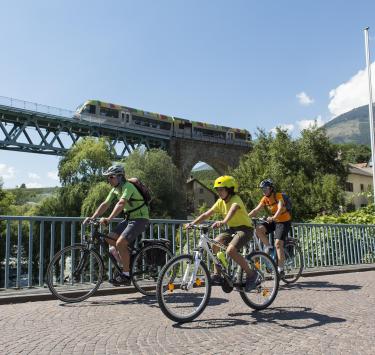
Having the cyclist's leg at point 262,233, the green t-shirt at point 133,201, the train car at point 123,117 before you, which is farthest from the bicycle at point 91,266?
the train car at point 123,117

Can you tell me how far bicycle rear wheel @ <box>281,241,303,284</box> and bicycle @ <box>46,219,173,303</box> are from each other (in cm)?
255

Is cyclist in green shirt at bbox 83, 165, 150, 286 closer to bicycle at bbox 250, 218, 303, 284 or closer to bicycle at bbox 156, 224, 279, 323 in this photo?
bicycle at bbox 156, 224, 279, 323

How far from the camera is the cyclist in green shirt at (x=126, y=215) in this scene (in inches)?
222

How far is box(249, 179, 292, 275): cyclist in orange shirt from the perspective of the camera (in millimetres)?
7168

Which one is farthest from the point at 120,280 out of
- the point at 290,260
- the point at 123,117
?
the point at 123,117

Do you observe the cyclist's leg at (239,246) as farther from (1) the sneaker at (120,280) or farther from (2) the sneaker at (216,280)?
(1) the sneaker at (120,280)

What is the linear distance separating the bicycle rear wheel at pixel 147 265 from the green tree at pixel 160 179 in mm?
27067

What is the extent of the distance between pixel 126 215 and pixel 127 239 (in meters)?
0.41

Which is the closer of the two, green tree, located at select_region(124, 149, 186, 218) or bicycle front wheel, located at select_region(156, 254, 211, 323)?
bicycle front wheel, located at select_region(156, 254, 211, 323)

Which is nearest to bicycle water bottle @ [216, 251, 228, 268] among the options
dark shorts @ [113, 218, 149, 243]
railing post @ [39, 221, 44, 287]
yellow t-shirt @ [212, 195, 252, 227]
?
yellow t-shirt @ [212, 195, 252, 227]

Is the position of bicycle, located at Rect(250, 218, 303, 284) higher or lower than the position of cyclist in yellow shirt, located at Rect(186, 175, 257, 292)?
lower

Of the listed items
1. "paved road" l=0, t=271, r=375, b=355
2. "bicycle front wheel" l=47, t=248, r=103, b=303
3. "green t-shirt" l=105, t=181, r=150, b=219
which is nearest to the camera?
"paved road" l=0, t=271, r=375, b=355

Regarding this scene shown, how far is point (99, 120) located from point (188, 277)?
37.2 metres

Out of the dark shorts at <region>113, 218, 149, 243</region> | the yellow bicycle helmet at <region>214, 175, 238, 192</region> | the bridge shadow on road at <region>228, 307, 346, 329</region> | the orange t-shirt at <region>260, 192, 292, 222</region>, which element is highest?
the yellow bicycle helmet at <region>214, 175, 238, 192</region>
